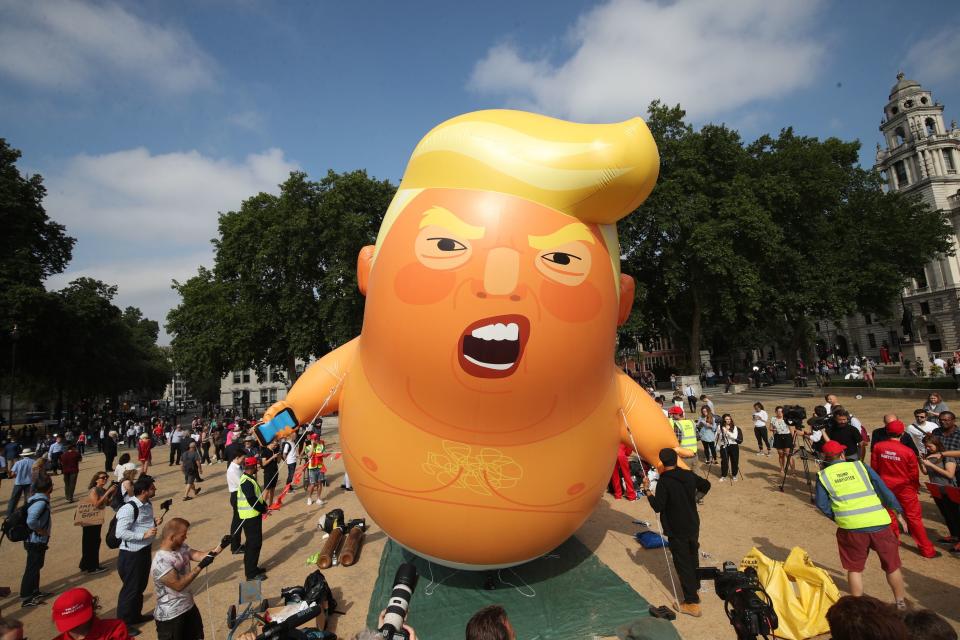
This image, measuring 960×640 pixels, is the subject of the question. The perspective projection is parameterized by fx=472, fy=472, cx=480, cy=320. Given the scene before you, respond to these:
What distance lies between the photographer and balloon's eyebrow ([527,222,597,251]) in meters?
4.07

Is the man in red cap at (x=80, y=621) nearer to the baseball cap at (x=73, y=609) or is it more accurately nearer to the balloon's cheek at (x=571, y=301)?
the baseball cap at (x=73, y=609)

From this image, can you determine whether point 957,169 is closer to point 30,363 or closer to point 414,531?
point 414,531

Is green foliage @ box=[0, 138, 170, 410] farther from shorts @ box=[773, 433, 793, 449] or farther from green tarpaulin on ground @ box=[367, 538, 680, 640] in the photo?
shorts @ box=[773, 433, 793, 449]

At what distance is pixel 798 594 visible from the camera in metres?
4.78

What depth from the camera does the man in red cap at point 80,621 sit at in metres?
2.82

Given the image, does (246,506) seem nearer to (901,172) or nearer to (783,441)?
(783,441)

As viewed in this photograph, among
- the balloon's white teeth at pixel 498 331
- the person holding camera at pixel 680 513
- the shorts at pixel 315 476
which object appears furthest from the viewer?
the shorts at pixel 315 476

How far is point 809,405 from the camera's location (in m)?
21.0

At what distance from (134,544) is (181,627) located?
1.55 m

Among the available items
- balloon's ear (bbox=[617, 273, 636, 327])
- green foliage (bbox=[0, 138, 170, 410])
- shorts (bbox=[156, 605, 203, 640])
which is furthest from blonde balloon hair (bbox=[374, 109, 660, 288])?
green foliage (bbox=[0, 138, 170, 410])

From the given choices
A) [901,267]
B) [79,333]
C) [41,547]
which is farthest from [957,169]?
[79,333]

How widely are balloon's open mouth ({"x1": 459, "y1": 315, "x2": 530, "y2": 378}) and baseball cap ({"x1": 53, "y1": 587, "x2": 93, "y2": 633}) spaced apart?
113 inches

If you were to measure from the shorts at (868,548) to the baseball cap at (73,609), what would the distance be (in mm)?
6491

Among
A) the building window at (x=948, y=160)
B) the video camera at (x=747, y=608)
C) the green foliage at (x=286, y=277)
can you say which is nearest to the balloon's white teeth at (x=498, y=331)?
the video camera at (x=747, y=608)
